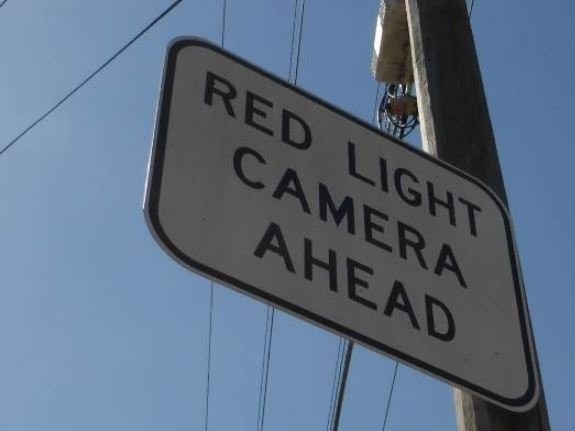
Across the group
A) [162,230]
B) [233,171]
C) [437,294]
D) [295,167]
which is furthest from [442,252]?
[162,230]

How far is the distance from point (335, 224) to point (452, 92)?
90cm

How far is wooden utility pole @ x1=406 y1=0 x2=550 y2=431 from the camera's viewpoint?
2424 mm

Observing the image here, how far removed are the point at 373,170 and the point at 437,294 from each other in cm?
33

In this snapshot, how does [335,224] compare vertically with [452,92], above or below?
below

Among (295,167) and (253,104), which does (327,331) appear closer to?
(295,167)

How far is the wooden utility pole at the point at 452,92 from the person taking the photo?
242cm

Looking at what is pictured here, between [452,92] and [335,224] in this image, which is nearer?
[335,224]

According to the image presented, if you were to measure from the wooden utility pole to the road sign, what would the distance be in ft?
0.74

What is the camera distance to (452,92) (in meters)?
2.61

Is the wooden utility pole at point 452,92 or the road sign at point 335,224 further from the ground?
the wooden utility pole at point 452,92

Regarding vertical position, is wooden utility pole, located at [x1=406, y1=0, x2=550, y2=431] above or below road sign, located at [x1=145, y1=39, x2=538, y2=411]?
above

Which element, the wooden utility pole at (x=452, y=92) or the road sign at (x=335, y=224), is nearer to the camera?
the road sign at (x=335, y=224)

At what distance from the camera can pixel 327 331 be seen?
1.72 metres

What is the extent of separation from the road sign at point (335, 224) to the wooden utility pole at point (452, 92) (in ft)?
0.74
